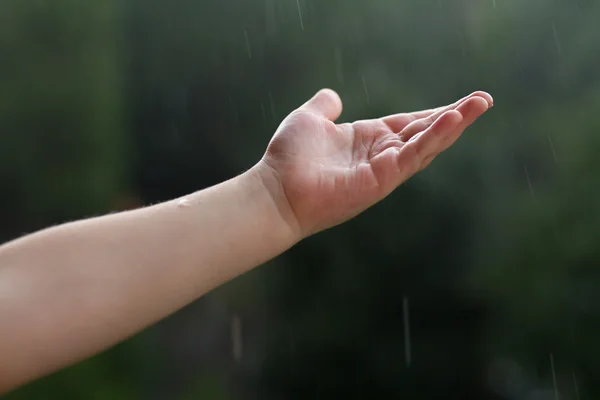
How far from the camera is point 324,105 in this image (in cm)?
79

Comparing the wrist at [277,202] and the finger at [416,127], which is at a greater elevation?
the finger at [416,127]

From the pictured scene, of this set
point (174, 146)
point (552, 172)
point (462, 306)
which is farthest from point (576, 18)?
point (174, 146)

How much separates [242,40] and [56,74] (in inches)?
17.6

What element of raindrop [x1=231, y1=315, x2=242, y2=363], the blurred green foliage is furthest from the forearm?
raindrop [x1=231, y1=315, x2=242, y2=363]

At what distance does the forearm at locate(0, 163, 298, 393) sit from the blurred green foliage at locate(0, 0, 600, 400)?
0.61 meters

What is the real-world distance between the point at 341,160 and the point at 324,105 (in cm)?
10

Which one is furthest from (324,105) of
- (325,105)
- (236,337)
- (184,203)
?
(236,337)

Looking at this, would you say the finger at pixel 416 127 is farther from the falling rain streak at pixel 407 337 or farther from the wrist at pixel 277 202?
the falling rain streak at pixel 407 337

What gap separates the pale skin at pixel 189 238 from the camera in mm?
545

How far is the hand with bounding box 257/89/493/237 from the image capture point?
0.65 meters

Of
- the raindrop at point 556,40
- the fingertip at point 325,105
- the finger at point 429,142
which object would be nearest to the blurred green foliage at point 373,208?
the raindrop at point 556,40

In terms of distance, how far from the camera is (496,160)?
118 centimetres

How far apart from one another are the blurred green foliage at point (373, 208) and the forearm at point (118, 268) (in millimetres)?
614

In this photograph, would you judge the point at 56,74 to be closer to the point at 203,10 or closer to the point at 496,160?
the point at 203,10
